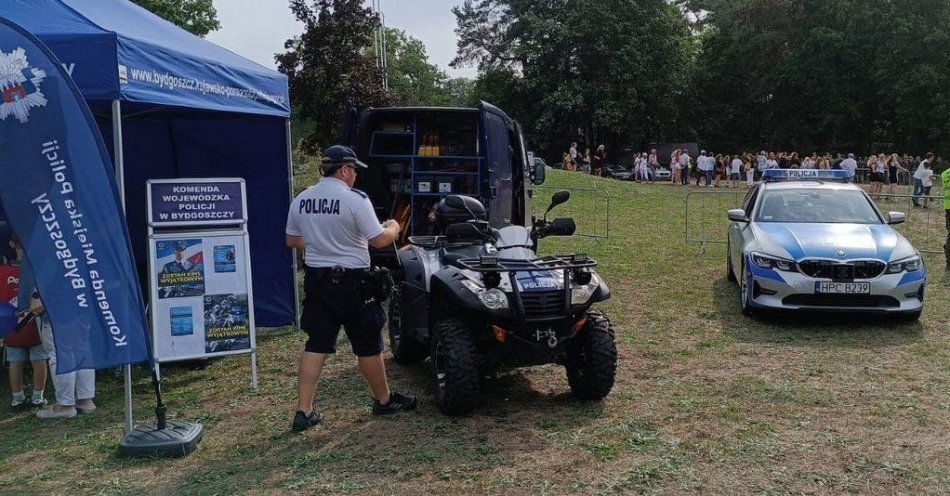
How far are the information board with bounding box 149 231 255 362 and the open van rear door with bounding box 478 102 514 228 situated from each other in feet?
10.2

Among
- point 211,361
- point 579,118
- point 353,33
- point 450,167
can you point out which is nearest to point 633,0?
point 579,118

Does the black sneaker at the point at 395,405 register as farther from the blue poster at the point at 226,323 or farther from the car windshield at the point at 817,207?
the car windshield at the point at 817,207

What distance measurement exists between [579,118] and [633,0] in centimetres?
661

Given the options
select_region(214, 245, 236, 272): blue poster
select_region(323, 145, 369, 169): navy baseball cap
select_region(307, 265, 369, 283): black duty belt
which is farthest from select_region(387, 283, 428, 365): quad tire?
select_region(323, 145, 369, 169): navy baseball cap

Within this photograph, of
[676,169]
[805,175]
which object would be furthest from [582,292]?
[676,169]

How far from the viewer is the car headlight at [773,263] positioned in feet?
28.3

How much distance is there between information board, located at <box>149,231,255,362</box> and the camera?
657 centimetres

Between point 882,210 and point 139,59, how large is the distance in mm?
17455

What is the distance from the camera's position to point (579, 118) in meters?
45.3

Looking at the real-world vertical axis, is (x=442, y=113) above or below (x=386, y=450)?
above

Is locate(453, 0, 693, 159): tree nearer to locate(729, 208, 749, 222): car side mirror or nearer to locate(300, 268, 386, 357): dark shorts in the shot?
locate(729, 208, 749, 222): car side mirror

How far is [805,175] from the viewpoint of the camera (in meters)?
11.6

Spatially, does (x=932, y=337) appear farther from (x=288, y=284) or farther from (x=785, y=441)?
(x=288, y=284)

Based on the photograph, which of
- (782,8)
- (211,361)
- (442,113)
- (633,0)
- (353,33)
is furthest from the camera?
(782,8)
